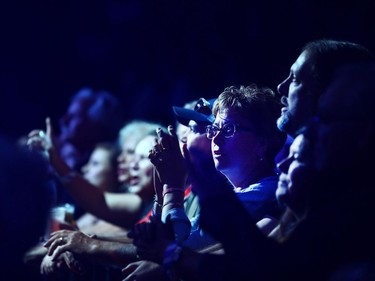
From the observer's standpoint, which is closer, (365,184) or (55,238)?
(365,184)

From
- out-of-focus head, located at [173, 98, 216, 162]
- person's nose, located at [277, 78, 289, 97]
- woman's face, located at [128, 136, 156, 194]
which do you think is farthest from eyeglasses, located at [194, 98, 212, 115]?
woman's face, located at [128, 136, 156, 194]

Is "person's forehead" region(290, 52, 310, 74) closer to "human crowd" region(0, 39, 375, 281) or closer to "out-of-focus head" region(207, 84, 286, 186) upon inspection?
"human crowd" region(0, 39, 375, 281)

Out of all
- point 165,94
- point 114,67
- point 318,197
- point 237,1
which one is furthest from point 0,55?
point 318,197

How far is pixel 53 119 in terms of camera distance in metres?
6.78

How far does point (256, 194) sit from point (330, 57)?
77 cm

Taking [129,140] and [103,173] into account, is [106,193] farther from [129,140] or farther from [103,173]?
[129,140]

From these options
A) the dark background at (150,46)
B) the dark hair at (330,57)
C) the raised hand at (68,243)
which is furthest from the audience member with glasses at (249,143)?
the dark background at (150,46)

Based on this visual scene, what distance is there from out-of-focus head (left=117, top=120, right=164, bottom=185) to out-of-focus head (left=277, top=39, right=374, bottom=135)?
2057 mm

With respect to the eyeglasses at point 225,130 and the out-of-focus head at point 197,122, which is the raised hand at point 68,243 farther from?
the eyeglasses at point 225,130

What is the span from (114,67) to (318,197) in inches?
193

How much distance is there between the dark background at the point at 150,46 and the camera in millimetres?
4395

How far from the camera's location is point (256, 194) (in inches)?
107

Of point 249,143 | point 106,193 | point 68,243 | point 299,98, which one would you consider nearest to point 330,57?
point 299,98

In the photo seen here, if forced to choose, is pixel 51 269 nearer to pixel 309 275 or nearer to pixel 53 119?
pixel 309 275
